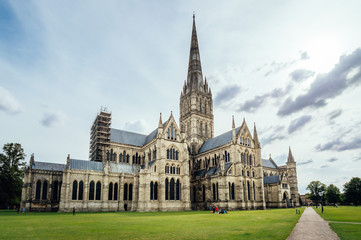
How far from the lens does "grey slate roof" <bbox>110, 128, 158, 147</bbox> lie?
6339 cm

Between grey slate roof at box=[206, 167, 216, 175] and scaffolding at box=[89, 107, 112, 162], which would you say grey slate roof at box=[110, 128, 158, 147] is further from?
grey slate roof at box=[206, 167, 216, 175]

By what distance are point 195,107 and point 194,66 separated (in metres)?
15.1

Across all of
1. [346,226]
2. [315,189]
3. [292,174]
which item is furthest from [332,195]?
[346,226]

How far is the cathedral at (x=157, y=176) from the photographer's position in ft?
160

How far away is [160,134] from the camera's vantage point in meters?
56.3

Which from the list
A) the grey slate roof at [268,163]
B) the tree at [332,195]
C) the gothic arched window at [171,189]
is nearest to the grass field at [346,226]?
the gothic arched window at [171,189]

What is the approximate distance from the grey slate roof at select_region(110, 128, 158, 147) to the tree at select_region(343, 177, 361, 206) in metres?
79.6

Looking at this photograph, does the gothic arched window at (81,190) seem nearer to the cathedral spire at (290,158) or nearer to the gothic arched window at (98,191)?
the gothic arched window at (98,191)

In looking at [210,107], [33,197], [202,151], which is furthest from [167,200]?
[210,107]

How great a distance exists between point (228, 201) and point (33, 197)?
128ft

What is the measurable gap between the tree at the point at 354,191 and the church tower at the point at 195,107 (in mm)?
59962

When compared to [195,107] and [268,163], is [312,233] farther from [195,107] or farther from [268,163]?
[268,163]

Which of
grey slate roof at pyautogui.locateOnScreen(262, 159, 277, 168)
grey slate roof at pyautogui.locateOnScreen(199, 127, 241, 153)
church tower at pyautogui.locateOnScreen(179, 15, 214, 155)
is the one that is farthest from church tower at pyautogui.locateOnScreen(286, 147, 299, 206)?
grey slate roof at pyautogui.locateOnScreen(199, 127, 241, 153)

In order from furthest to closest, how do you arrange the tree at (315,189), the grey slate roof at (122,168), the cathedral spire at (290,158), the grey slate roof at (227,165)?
the tree at (315,189)
the cathedral spire at (290,158)
the grey slate roof at (227,165)
the grey slate roof at (122,168)
